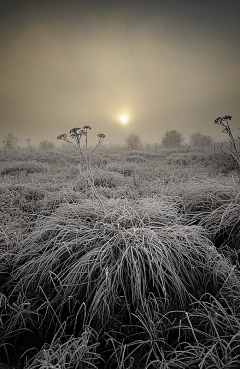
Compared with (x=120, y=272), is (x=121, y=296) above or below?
below

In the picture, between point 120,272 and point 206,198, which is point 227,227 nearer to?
point 206,198

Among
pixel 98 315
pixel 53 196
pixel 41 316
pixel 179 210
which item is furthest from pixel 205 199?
pixel 53 196

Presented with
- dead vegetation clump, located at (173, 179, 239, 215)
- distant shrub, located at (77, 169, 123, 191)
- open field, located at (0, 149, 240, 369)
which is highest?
distant shrub, located at (77, 169, 123, 191)

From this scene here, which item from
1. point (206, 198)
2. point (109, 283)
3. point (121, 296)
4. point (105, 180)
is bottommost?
point (121, 296)

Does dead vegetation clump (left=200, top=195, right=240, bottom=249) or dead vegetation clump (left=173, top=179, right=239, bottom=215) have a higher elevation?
dead vegetation clump (left=173, top=179, right=239, bottom=215)

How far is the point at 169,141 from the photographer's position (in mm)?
29953

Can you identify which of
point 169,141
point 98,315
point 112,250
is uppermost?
point 169,141

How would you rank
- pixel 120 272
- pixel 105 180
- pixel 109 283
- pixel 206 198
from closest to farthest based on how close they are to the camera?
pixel 109 283 < pixel 120 272 < pixel 206 198 < pixel 105 180

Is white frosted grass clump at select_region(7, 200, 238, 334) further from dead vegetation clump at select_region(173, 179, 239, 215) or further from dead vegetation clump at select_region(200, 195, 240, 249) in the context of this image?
dead vegetation clump at select_region(173, 179, 239, 215)

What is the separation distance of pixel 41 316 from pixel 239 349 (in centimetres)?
146

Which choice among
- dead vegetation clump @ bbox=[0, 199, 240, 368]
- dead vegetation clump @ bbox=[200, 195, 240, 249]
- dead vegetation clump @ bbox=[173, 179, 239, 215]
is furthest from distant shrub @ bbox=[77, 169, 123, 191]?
dead vegetation clump @ bbox=[200, 195, 240, 249]

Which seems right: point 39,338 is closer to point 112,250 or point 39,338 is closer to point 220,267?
point 112,250

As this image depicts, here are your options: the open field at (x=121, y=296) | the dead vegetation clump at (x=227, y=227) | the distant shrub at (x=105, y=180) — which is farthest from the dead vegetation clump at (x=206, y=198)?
the distant shrub at (x=105, y=180)

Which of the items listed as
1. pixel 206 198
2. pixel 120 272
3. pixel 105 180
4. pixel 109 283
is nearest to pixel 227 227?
pixel 206 198
